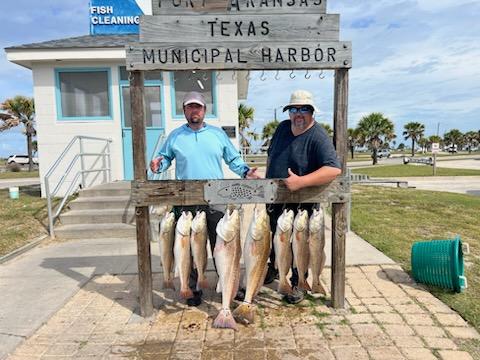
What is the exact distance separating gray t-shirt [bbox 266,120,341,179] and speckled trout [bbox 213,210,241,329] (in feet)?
2.49

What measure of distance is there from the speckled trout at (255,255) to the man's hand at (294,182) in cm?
34

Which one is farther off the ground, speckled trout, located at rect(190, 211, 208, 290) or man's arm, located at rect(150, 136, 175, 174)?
man's arm, located at rect(150, 136, 175, 174)

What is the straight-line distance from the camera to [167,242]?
3.32m

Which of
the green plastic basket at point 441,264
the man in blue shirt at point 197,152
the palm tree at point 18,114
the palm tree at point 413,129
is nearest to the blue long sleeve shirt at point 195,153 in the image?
the man in blue shirt at point 197,152

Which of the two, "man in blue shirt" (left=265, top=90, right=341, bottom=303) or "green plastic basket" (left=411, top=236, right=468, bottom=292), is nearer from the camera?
"man in blue shirt" (left=265, top=90, right=341, bottom=303)

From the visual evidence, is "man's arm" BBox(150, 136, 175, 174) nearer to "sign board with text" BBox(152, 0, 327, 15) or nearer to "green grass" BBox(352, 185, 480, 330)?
"sign board with text" BBox(152, 0, 327, 15)

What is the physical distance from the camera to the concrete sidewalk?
3.54 metres

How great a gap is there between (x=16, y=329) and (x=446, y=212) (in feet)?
29.0

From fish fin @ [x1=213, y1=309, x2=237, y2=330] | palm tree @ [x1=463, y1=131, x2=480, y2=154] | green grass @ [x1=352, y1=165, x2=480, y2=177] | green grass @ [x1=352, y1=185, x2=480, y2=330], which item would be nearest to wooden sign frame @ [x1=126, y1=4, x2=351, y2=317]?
fish fin @ [x1=213, y1=309, x2=237, y2=330]

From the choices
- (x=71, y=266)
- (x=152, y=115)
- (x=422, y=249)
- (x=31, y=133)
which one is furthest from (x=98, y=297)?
(x=31, y=133)

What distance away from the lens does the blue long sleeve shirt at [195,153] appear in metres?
3.62

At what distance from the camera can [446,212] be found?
890 cm

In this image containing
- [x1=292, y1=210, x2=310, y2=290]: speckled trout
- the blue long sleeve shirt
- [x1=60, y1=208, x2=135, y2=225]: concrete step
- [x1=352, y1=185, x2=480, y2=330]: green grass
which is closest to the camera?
[x1=292, y1=210, x2=310, y2=290]: speckled trout

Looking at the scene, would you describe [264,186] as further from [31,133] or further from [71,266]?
[31,133]
